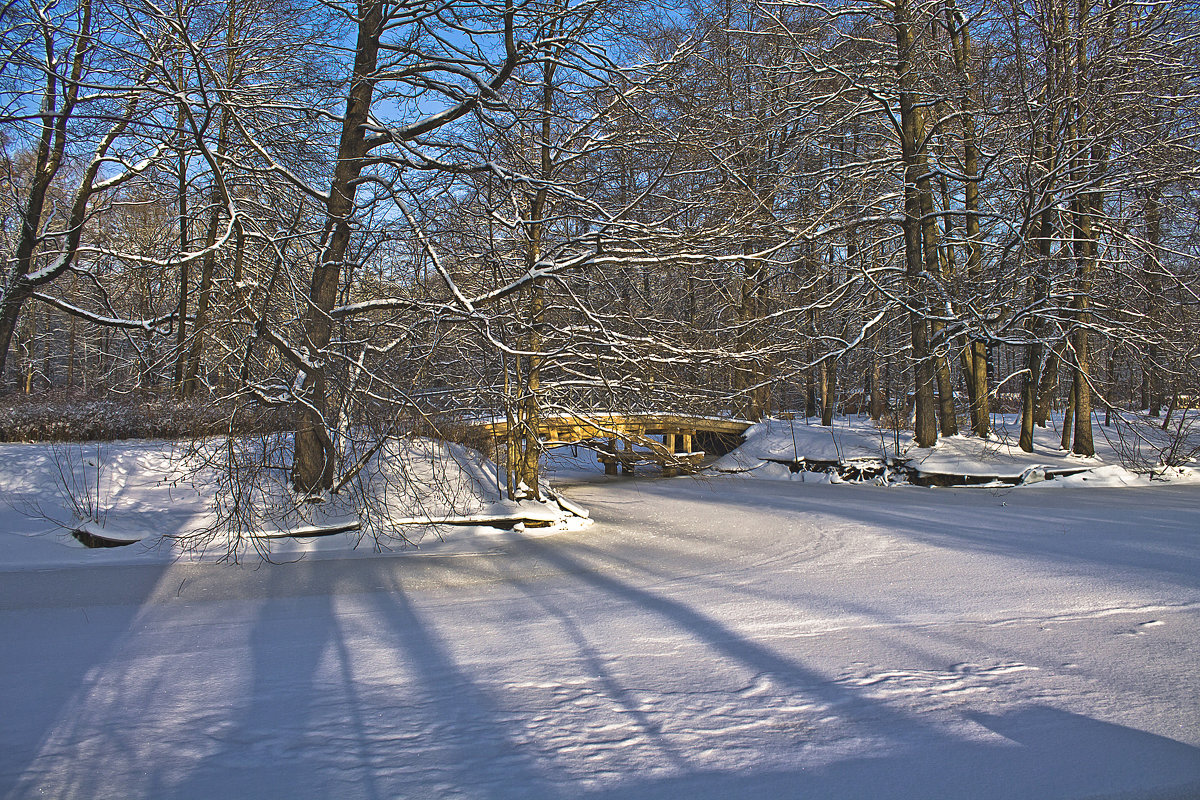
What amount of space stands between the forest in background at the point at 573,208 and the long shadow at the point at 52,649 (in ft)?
5.77

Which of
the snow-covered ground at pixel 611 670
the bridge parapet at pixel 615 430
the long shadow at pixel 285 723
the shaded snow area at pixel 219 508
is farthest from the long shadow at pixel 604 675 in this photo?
the bridge parapet at pixel 615 430

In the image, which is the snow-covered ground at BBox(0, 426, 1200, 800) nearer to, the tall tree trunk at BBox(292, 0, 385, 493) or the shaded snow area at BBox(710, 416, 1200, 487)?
the tall tree trunk at BBox(292, 0, 385, 493)

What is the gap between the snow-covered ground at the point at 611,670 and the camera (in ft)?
10.5

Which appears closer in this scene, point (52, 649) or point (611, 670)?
point (611, 670)

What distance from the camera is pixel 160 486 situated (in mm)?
9148

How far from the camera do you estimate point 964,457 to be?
47.2 feet

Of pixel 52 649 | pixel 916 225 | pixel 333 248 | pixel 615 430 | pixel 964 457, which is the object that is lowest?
pixel 52 649

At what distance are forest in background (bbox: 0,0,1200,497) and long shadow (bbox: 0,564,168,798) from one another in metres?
1.76

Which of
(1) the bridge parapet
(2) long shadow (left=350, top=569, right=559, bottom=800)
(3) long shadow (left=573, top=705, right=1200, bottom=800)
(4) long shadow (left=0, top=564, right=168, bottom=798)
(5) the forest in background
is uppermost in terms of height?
(5) the forest in background

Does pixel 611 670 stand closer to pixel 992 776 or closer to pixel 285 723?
pixel 285 723

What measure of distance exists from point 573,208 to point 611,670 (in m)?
6.41

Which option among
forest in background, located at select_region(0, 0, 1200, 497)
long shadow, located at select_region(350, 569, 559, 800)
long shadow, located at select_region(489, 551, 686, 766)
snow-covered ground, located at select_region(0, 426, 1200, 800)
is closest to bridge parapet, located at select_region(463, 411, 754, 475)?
forest in background, located at select_region(0, 0, 1200, 497)

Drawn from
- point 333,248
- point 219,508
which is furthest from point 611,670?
point 333,248

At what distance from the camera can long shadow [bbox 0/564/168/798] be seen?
343 centimetres
